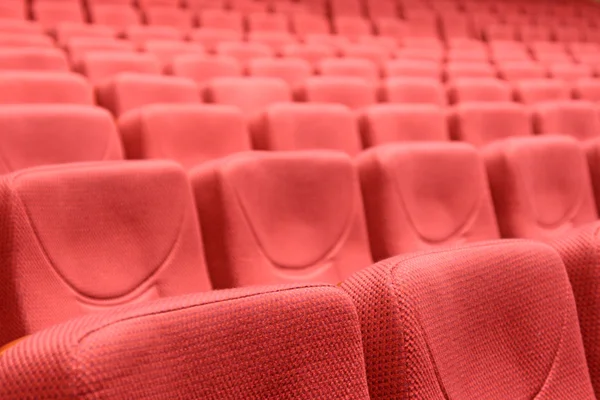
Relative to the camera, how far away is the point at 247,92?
525 mm

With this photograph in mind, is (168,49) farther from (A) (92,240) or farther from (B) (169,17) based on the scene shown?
(A) (92,240)

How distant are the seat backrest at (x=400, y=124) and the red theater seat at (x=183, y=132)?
108mm

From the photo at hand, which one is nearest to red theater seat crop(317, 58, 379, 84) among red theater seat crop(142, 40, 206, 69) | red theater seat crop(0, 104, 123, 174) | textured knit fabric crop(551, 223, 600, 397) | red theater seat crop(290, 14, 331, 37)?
red theater seat crop(142, 40, 206, 69)

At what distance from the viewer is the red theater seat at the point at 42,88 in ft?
1.28

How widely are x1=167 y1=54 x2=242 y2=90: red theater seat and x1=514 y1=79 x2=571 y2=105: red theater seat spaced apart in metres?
0.35

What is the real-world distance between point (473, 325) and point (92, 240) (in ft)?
0.50

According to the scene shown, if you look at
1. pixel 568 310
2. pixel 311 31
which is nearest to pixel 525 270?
pixel 568 310

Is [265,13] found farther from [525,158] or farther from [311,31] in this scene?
[525,158]

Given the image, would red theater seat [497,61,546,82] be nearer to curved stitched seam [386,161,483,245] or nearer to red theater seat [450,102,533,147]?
red theater seat [450,102,533,147]

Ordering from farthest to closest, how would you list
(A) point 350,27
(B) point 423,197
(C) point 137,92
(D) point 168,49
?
(A) point 350,27
(D) point 168,49
(C) point 137,92
(B) point 423,197

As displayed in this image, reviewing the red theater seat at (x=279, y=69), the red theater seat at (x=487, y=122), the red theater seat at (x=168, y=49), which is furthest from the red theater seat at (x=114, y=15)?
the red theater seat at (x=487, y=122)

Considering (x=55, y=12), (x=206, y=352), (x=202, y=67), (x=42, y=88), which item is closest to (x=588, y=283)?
(x=206, y=352)

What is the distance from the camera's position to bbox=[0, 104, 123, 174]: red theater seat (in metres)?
0.31

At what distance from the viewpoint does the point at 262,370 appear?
0.12m
